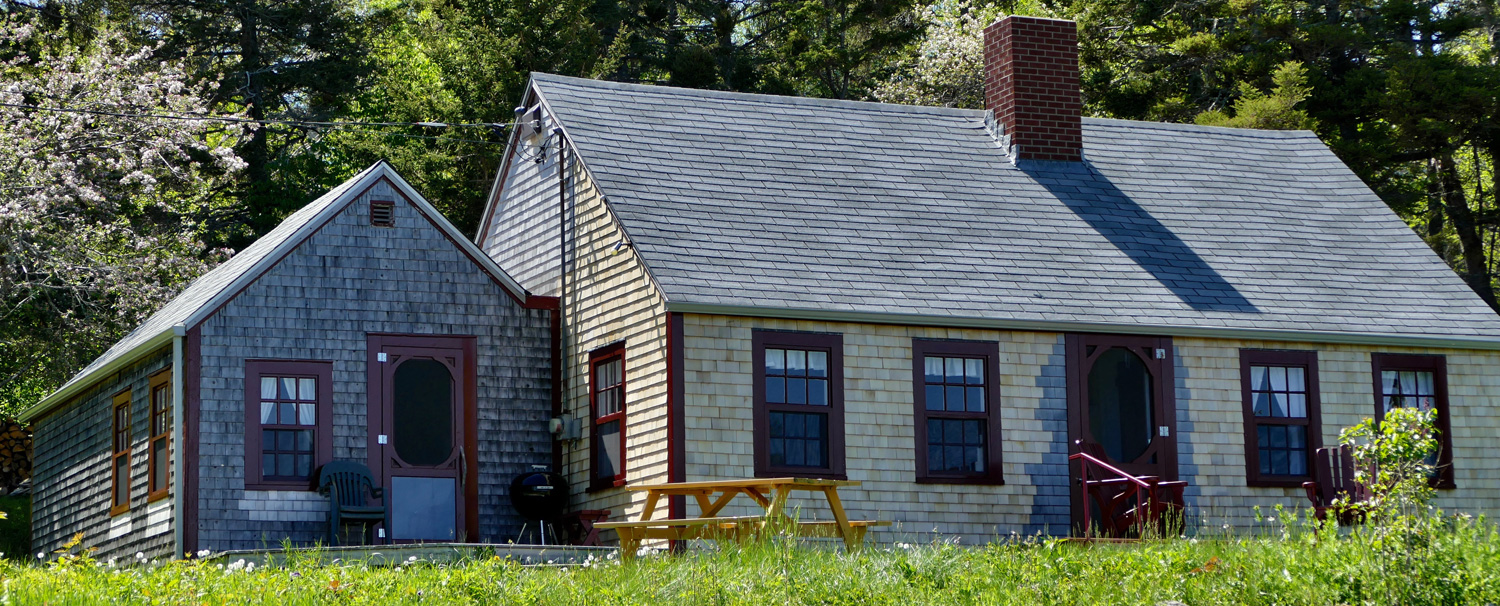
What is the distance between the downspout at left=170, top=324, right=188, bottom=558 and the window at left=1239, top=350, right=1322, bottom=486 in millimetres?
10625

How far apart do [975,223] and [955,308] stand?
1.99 metres

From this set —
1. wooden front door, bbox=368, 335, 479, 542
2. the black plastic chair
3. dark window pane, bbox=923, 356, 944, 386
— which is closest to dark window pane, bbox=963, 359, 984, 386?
dark window pane, bbox=923, 356, 944, 386

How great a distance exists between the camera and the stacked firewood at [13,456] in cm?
2764

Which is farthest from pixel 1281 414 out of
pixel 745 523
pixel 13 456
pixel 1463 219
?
pixel 13 456

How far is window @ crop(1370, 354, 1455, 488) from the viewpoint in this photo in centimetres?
1852

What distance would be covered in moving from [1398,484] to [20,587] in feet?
26.0

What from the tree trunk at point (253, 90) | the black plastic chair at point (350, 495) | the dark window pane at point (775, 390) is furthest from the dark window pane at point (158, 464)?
the tree trunk at point (253, 90)

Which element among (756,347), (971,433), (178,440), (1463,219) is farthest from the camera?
(1463,219)

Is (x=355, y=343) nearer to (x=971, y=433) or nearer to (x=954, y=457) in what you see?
(x=954, y=457)

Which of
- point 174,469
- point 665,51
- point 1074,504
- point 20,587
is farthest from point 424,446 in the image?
point 665,51

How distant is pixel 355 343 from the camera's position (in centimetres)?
1717

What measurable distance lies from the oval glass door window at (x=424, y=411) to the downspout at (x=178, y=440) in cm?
215

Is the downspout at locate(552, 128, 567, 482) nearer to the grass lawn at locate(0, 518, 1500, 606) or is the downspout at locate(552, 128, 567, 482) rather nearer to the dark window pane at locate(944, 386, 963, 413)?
the dark window pane at locate(944, 386, 963, 413)

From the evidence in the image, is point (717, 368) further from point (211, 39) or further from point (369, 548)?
point (211, 39)
